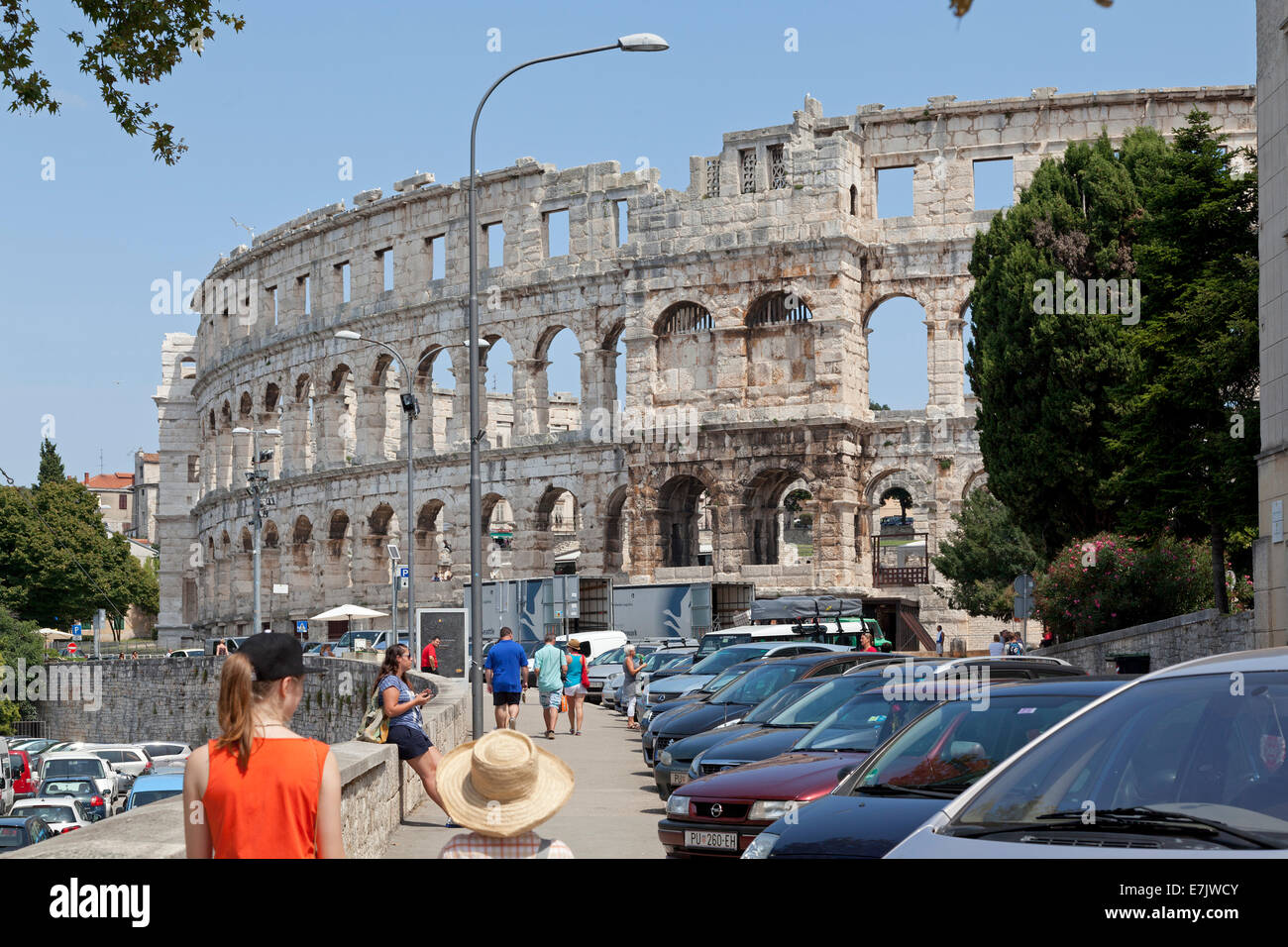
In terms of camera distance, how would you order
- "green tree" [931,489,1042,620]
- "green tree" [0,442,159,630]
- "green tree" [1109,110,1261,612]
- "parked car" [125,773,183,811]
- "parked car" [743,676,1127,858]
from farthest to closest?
"green tree" [0,442,159,630], "green tree" [931,489,1042,620], "parked car" [125,773,183,811], "green tree" [1109,110,1261,612], "parked car" [743,676,1127,858]

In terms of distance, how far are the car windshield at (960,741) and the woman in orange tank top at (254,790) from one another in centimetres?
405

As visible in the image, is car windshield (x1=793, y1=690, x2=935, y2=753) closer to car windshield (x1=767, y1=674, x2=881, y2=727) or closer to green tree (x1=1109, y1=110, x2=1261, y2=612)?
car windshield (x1=767, y1=674, x2=881, y2=727)

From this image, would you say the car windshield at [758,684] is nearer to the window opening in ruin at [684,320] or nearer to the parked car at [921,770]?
the parked car at [921,770]

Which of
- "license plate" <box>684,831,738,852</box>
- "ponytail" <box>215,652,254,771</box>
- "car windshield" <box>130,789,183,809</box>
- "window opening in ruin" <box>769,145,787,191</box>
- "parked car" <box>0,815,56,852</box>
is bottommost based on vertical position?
"car windshield" <box>130,789,183,809</box>

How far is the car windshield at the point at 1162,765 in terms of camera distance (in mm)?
4672

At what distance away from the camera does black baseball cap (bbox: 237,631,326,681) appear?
480 cm

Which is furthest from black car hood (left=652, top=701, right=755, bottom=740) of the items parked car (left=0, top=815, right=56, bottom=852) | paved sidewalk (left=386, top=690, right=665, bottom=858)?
parked car (left=0, top=815, right=56, bottom=852)

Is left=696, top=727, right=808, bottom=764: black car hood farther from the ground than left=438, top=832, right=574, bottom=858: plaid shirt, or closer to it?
closer to it

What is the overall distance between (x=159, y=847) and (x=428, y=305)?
49.1 m

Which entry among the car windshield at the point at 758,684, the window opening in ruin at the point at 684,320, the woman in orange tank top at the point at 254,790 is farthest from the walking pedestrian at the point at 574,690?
the window opening in ruin at the point at 684,320

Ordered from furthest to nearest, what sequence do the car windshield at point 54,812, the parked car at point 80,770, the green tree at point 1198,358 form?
1. the parked car at point 80,770
2. the car windshield at point 54,812
3. the green tree at point 1198,358

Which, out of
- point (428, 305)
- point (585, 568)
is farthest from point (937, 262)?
point (428, 305)

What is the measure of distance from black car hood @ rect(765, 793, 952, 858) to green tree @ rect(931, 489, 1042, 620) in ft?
110

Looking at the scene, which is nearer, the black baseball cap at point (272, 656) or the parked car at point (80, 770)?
the black baseball cap at point (272, 656)
